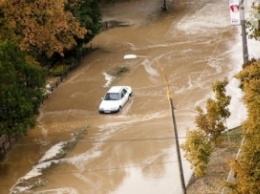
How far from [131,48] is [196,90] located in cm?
1196

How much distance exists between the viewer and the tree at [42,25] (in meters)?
42.4

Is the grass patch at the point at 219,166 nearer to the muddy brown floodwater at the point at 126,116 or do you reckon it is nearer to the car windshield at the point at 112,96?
the muddy brown floodwater at the point at 126,116

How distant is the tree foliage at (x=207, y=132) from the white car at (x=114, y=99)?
9.95 meters

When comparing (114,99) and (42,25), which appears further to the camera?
(42,25)

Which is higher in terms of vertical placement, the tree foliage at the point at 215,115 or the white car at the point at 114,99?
the tree foliage at the point at 215,115

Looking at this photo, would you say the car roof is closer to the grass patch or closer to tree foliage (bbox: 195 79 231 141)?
the grass patch

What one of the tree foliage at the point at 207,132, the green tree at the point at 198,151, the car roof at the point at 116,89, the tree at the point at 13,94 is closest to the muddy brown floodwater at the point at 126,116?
the car roof at the point at 116,89

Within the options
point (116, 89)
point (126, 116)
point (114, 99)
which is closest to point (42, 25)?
point (116, 89)

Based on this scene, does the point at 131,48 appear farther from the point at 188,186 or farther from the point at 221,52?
the point at 188,186

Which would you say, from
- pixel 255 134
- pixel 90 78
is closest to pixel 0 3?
pixel 90 78

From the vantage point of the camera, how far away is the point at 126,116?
126ft

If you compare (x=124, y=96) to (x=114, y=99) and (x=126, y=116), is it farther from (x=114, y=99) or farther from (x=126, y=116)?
(x=126, y=116)

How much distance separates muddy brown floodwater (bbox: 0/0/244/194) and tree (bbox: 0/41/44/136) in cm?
221

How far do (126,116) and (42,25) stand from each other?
408 inches
